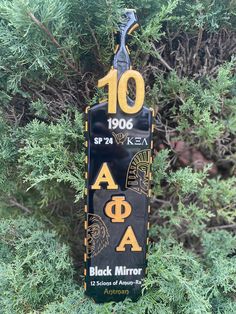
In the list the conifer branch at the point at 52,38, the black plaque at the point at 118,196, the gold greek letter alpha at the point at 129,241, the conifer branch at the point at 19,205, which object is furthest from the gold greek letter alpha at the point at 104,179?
the conifer branch at the point at 19,205

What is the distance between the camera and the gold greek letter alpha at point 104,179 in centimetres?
133

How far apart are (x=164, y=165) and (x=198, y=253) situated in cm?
51

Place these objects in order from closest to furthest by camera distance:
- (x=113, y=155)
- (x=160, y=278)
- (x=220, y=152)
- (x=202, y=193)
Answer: (x=113, y=155)
(x=160, y=278)
(x=202, y=193)
(x=220, y=152)

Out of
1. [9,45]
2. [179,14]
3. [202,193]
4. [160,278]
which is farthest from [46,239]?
[179,14]

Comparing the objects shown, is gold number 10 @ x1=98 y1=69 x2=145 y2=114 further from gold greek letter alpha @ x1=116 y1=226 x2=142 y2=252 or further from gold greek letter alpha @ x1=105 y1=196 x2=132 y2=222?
gold greek letter alpha @ x1=116 y1=226 x2=142 y2=252

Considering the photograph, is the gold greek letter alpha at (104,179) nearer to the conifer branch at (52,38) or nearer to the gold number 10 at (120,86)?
the gold number 10 at (120,86)

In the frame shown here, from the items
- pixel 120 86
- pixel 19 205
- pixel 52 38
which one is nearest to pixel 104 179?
pixel 120 86

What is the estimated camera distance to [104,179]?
1.33 m

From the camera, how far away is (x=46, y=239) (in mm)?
1568

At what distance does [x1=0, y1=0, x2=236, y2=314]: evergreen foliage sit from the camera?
53.2 inches

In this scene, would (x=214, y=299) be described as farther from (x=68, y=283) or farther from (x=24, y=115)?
(x=24, y=115)

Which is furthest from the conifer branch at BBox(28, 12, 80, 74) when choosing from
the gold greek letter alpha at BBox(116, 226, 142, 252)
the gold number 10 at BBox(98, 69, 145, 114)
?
the gold greek letter alpha at BBox(116, 226, 142, 252)

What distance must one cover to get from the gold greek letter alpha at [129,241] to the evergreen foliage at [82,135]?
10cm

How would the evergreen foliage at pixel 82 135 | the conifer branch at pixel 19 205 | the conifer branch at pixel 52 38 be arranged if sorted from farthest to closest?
Result: the conifer branch at pixel 19 205 < the evergreen foliage at pixel 82 135 < the conifer branch at pixel 52 38
